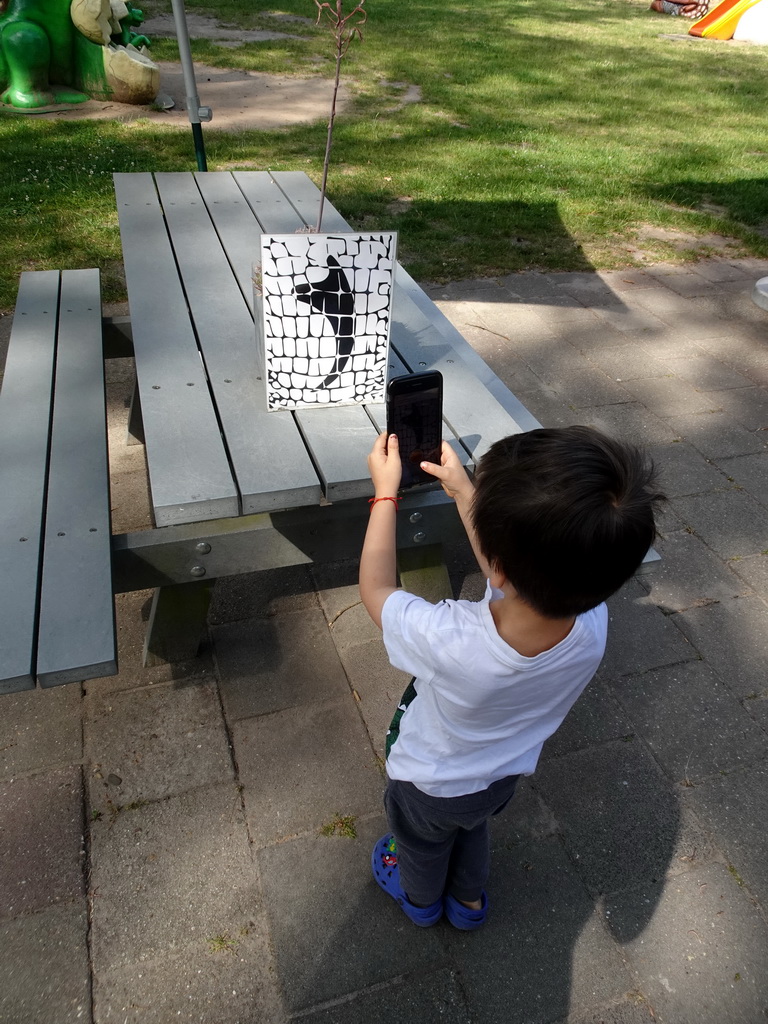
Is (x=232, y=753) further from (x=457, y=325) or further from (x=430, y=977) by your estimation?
(x=457, y=325)

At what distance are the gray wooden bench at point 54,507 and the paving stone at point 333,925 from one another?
0.69m

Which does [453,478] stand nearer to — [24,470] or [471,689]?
[471,689]

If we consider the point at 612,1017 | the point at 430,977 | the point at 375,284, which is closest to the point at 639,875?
the point at 612,1017

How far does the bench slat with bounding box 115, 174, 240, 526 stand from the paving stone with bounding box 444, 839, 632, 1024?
1078mm

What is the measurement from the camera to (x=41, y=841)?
6.03ft

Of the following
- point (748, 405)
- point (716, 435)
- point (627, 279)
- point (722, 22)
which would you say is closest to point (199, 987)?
point (716, 435)

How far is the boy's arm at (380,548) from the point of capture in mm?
1274

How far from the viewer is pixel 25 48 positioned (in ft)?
22.5

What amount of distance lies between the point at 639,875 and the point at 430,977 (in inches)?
22.0

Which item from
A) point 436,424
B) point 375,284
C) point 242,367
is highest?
point 375,284

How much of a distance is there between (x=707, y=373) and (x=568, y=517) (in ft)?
11.0

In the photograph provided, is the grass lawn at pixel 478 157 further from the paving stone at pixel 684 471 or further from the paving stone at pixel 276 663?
the paving stone at pixel 276 663

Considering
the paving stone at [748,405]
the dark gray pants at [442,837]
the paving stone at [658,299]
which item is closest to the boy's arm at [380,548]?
the dark gray pants at [442,837]

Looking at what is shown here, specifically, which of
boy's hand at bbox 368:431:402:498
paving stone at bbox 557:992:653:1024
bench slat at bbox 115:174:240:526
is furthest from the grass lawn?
paving stone at bbox 557:992:653:1024
